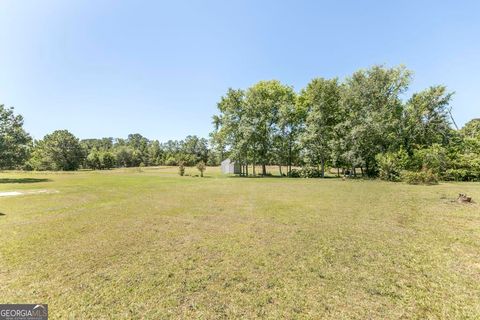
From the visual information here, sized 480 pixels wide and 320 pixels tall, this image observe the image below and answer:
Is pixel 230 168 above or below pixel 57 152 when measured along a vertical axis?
below

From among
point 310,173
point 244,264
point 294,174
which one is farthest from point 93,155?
point 244,264

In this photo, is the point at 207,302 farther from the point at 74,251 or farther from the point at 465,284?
the point at 465,284

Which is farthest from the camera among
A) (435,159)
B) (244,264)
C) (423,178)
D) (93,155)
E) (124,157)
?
(124,157)

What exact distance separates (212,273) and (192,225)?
11.2 feet

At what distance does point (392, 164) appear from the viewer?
73.8 feet

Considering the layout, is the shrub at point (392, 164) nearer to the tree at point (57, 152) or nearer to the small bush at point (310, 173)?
the small bush at point (310, 173)

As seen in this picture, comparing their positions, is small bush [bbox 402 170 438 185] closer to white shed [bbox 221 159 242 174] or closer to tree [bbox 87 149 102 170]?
white shed [bbox 221 159 242 174]

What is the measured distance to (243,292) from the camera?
3.59m

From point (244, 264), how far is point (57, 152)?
67.6 meters

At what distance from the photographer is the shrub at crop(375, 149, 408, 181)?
882 inches

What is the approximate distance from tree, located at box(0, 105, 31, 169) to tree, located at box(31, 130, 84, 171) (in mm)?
31303

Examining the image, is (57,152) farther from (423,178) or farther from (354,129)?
(423,178)

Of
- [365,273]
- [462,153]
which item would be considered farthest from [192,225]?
[462,153]

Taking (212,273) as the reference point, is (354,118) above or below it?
above
